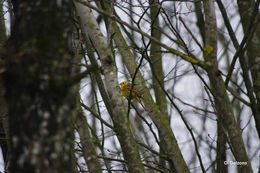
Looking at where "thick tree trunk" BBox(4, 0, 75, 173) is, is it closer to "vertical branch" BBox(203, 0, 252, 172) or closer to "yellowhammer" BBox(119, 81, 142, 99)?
"vertical branch" BBox(203, 0, 252, 172)

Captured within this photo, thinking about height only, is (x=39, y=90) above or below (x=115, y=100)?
below

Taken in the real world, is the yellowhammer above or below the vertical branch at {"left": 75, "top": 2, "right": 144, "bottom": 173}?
above

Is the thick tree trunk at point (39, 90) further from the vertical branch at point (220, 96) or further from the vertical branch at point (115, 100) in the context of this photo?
the vertical branch at point (220, 96)

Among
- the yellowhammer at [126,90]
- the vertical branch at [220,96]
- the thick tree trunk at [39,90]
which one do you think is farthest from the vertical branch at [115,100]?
the thick tree trunk at [39,90]

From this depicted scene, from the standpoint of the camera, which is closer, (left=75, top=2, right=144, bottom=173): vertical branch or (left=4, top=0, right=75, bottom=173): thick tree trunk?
(left=4, top=0, right=75, bottom=173): thick tree trunk

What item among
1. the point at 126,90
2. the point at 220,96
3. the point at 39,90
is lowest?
the point at 39,90

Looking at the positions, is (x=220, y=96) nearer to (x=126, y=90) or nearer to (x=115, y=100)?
(x=115, y=100)

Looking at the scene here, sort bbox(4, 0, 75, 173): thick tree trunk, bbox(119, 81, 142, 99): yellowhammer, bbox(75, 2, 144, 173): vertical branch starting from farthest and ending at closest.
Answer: bbox(119, 81, 142, 99): yellowhammer
bbox(75, 2, 144, 173): vertical branch
bbox(4, 0, 75, 173): thick tree trunk

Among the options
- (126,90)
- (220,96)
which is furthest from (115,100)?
(126,90)

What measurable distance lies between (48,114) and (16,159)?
0.65 feet

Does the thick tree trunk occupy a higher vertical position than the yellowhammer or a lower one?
lower

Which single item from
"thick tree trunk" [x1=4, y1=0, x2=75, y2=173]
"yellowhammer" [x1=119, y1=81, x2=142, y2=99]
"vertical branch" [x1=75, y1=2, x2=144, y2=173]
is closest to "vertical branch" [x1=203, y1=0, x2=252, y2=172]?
"vertical branch" [x1=75, y1=2, x2=144, y2=173]

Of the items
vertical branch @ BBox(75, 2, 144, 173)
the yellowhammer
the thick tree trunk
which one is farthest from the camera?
the yellowhammer

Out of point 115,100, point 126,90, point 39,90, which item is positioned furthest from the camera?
point 126,90
